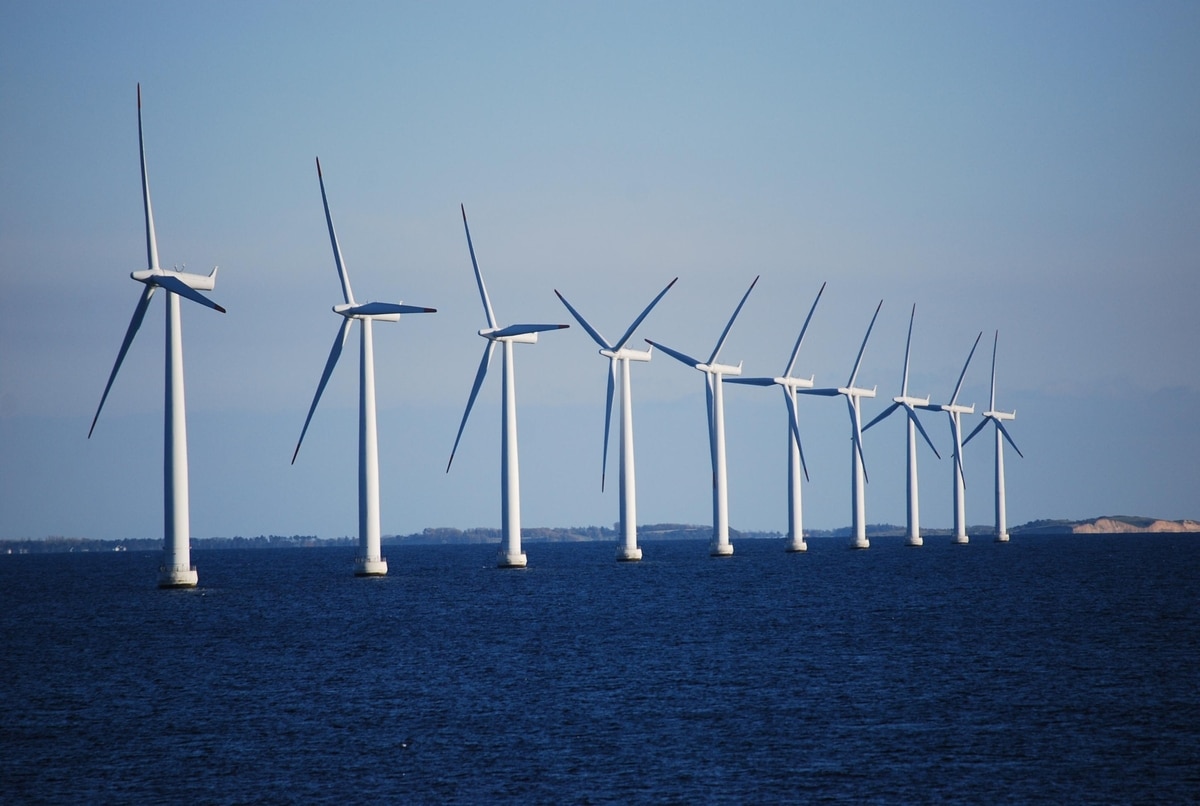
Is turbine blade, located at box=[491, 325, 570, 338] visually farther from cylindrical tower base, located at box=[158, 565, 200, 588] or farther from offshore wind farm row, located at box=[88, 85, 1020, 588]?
cylindrical tower base, located at box=[158, 565, 200, 588]

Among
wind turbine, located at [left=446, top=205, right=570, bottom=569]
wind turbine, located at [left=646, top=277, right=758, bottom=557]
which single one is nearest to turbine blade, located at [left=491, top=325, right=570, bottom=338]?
wind turbine, located at [left=446, top=205, right=570, bottom=569]

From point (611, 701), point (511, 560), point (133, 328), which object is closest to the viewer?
point (611, 701)

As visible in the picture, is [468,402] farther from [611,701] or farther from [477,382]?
[611,701]

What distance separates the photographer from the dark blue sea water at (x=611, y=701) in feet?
133

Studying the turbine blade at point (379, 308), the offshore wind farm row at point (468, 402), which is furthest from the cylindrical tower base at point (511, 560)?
the turbine blade at point (379, 308)

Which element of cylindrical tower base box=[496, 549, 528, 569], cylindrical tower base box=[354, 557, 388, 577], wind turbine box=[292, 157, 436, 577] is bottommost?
cylindrical tower base box=[496, 549, 528, 569]

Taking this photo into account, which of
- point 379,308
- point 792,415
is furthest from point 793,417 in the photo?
point 379,308

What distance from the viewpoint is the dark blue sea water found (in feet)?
133

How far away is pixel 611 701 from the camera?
54.9 meters

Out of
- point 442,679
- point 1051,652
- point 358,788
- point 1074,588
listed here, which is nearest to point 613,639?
point 442,679

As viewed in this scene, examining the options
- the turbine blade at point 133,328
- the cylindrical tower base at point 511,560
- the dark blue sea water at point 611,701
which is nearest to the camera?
the dark blue sea water at point 611,701

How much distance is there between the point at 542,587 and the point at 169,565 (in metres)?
35.5

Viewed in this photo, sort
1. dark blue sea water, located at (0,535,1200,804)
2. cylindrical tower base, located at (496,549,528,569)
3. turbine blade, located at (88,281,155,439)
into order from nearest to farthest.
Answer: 1. dark blue sea water, located at (0,535,1200,804)
2. turbine blade, located at (88,281,155,439)
3. cylindrical tower base, located at (496,549,528,569)

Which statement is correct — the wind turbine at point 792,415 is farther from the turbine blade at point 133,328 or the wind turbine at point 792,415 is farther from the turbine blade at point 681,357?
the turbine blade at point 133,328
